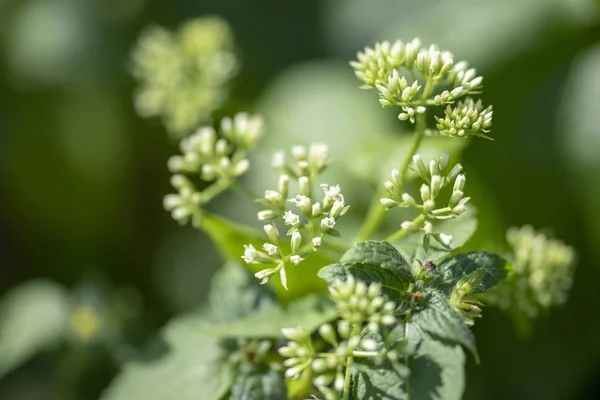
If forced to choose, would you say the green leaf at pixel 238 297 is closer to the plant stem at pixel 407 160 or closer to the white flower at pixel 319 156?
the plant stem at pixel 407 160

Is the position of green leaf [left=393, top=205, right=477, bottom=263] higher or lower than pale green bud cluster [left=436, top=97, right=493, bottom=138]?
lower

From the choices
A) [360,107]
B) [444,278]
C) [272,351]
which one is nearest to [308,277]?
[272,351]

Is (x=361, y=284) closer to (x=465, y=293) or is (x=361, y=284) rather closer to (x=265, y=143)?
(x=465, y=293)

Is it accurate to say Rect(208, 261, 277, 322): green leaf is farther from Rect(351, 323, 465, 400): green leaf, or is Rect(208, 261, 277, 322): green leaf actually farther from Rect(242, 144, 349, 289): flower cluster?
Rect(351, 323, 465, 400): green leaf

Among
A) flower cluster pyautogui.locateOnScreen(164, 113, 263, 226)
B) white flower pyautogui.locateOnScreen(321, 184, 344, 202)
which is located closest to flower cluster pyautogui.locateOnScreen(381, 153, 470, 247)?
white flower pyautogui.locateOnScreen(321, 184, 344, 202)

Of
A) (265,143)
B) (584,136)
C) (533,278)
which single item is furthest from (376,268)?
(265,143)

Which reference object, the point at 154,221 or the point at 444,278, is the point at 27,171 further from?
the point at 444,278
